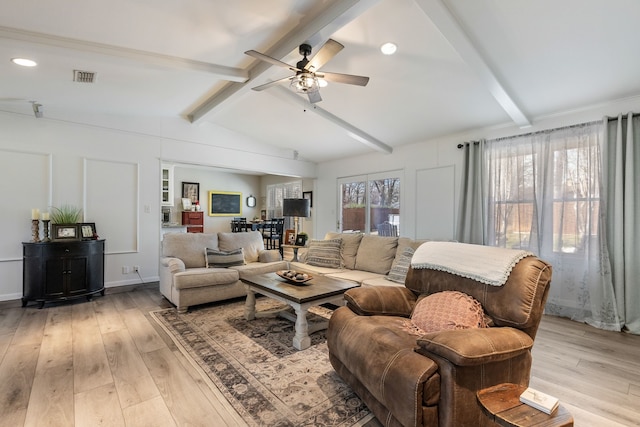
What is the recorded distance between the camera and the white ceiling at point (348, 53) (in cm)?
225

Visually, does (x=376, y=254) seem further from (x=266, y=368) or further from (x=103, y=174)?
Answer: (x=103, y=174)

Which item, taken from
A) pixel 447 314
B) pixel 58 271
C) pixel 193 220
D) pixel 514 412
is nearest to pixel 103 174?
pixel 58 271

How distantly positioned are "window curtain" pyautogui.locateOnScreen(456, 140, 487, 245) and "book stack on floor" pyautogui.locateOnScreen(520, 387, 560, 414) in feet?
10.8

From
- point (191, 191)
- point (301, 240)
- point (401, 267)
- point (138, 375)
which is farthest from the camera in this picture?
point (191, 191)

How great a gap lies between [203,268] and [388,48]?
3388 mm

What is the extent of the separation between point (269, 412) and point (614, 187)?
403 cm

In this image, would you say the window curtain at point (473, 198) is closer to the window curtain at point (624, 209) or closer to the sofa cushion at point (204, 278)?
the window curtain at point (624, 209)

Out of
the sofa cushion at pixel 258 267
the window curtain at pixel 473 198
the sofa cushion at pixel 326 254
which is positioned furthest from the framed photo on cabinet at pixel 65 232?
the window curtain at pixel 473 198

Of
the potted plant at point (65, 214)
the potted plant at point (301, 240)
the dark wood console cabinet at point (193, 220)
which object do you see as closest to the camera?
the potted plant at point (65, 214)

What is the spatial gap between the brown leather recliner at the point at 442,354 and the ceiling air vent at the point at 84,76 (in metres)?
3.47

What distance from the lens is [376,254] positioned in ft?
13.1

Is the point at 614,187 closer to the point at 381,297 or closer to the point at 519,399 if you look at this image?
the point at 381,297

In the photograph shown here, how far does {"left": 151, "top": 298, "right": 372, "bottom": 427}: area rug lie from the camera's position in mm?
1790

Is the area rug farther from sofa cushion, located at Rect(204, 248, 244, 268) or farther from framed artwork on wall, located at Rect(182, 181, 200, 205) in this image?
framed artwork on wall, located at Rect(182, 181, 200, 205)
